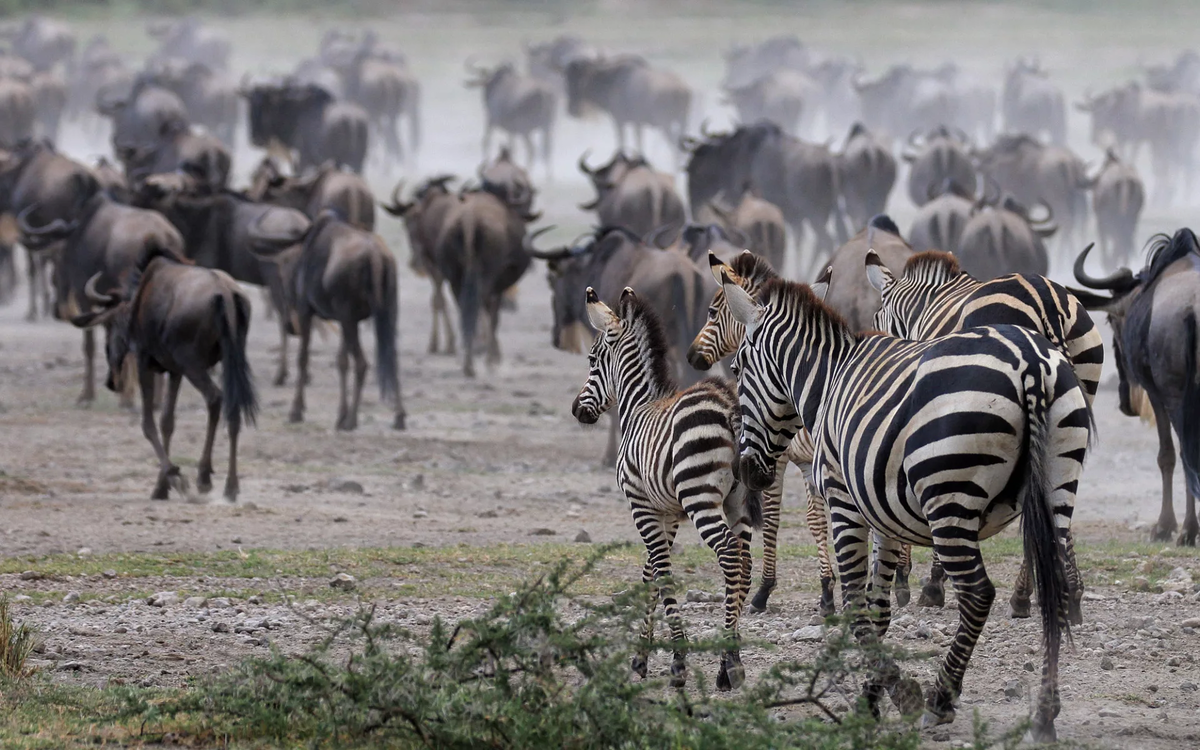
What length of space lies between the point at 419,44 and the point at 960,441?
56038 mm

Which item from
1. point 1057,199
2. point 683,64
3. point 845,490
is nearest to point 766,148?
point 1057,199

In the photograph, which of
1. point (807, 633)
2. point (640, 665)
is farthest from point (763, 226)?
point (640, 665)

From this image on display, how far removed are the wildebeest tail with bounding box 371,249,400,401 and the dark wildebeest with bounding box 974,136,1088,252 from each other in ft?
58.4

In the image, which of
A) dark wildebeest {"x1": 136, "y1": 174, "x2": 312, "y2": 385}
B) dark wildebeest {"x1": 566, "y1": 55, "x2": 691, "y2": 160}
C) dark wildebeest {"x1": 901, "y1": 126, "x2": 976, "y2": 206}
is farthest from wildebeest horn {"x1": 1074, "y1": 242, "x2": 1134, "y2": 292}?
dark wildebeest {"x1": 566, "y1": 55, "x2": 691, "y2": 160}

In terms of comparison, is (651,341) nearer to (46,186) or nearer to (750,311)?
(750,311)

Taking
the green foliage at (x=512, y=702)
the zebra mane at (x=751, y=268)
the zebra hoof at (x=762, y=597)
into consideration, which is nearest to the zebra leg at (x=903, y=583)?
the zebra hoof at (x=762, y=597)

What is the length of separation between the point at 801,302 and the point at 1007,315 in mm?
1508

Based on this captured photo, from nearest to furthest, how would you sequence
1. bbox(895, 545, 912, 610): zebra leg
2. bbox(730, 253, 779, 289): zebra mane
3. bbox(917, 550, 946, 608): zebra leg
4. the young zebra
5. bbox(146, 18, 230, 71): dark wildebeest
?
the young zebra, bbox(730, 253, 779, 289): zebra mane, bbox(917, 550, 946, 608): zebra leg, bbox(895, 545, 912, 610): zebra leg, bbox(146, 18, 230, 71): dark wildebeest

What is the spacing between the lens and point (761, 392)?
20.2 feet

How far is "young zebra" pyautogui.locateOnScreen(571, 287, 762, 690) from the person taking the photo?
20.4 feet

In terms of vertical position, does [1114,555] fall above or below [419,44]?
below

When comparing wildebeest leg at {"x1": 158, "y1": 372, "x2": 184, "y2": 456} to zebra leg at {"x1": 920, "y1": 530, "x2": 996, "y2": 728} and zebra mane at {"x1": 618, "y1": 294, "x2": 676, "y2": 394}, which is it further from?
zebra leg at {"x1": 920, "y1": 530, "x2": 996, "y2": 728}

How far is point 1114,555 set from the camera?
889 centimetres

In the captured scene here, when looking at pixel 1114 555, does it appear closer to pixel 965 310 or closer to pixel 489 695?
pixel 965 310
